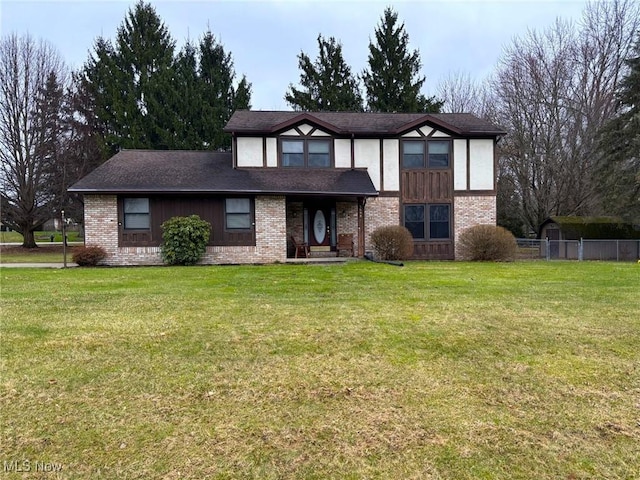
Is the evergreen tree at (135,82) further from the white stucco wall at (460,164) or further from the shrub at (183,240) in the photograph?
the white stucco wall at (460,164)

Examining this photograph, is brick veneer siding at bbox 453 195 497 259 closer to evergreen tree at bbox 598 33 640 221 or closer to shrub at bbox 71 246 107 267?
evergreen tree at bbox 598 33 640 221

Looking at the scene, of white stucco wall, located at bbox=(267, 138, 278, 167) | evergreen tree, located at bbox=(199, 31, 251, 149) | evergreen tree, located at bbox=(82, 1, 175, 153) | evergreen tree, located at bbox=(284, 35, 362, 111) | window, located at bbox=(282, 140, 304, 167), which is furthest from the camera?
evergreen tree, located at bbox=(284, 35, 362, 111)

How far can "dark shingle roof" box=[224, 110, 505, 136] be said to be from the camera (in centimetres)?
1636

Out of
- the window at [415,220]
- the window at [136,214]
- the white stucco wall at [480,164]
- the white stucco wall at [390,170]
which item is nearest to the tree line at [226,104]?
the white stucco wall at [480,164]

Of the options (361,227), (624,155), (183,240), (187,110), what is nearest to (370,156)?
(361,227)

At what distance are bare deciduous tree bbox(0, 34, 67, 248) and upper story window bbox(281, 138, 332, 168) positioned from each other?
17.0 meters

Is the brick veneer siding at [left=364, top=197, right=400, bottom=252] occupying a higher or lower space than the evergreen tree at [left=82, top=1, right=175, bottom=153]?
lower

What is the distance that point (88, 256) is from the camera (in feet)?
45.4

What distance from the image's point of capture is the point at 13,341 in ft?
15.3

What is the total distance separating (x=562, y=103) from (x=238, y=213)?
22.0 metres

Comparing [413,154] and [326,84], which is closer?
[413,154]

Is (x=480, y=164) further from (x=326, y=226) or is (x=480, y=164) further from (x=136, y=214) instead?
(x=136, y=214)

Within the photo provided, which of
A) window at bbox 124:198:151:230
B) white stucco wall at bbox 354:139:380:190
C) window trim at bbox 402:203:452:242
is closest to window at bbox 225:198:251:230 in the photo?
window at bbox 124:198:151:230

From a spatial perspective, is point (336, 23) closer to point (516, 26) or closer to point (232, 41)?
point (232, 41)
